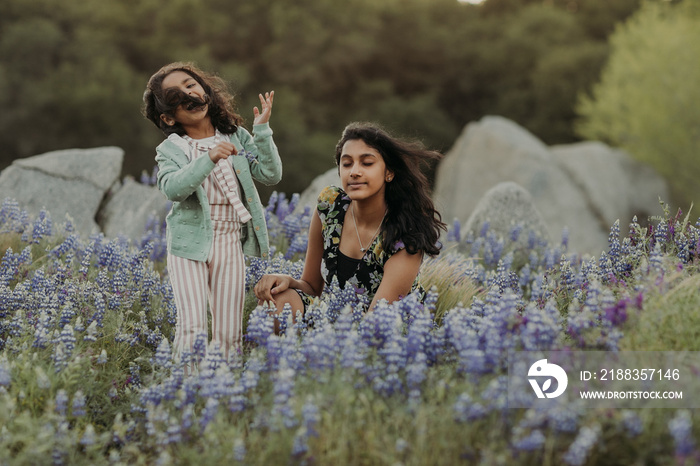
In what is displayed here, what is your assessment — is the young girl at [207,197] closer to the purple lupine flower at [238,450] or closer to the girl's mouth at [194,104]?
the girl's mouth at [194,104]

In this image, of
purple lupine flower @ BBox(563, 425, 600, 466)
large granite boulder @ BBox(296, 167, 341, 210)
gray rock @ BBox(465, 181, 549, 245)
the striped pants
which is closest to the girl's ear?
the striped pants

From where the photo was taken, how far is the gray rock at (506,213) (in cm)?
631

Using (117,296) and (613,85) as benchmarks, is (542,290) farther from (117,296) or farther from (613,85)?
(613,85)

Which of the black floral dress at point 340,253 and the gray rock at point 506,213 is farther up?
the gray rock at point 506,213

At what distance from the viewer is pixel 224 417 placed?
2633mm

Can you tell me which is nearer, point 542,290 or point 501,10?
point 542,290

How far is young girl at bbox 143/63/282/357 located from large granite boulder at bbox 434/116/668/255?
9.88 metres

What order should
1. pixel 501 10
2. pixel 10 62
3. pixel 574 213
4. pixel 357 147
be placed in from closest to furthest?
pixel 357 147 → pixel 574 213 → pixel 10 62 → pixel 501 10

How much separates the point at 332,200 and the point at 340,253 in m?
0.33

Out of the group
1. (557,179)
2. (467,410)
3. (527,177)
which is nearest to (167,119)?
(467,410)

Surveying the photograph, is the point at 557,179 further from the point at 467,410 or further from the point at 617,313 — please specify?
the point at 467,410

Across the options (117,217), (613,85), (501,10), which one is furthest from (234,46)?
(117,217)

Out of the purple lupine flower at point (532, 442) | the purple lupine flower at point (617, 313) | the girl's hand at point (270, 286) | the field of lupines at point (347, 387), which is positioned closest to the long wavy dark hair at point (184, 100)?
the girl's hand at point (270, 286)

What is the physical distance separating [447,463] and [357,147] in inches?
72.4
